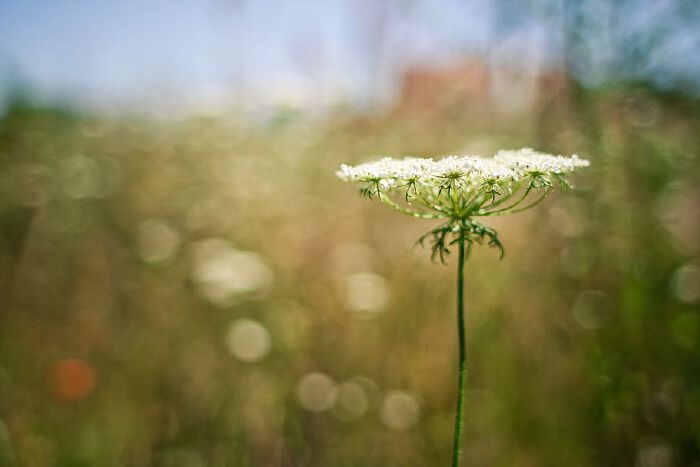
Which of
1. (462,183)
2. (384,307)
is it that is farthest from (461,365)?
(384,307)

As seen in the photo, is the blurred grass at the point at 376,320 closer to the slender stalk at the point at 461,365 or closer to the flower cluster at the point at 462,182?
the flower cluster at the point at 462,182

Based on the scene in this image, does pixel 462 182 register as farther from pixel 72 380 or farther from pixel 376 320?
→ pixel 72 380

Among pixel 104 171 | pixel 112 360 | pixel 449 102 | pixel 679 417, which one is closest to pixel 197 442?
pixel 112 360

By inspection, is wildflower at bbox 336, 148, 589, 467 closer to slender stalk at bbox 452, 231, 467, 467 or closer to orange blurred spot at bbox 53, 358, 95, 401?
slender stalk at bbox 452, 231, 467, 467

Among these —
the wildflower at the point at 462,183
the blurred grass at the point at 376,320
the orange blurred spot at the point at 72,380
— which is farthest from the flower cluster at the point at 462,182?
the orange blurred spot at the point at 72,380

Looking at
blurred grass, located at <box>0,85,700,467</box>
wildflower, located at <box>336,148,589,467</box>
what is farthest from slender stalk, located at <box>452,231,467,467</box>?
blurred grass, located at <box>0,85,700,467</box>

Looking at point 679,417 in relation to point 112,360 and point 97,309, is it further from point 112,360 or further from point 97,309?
point 97,309
